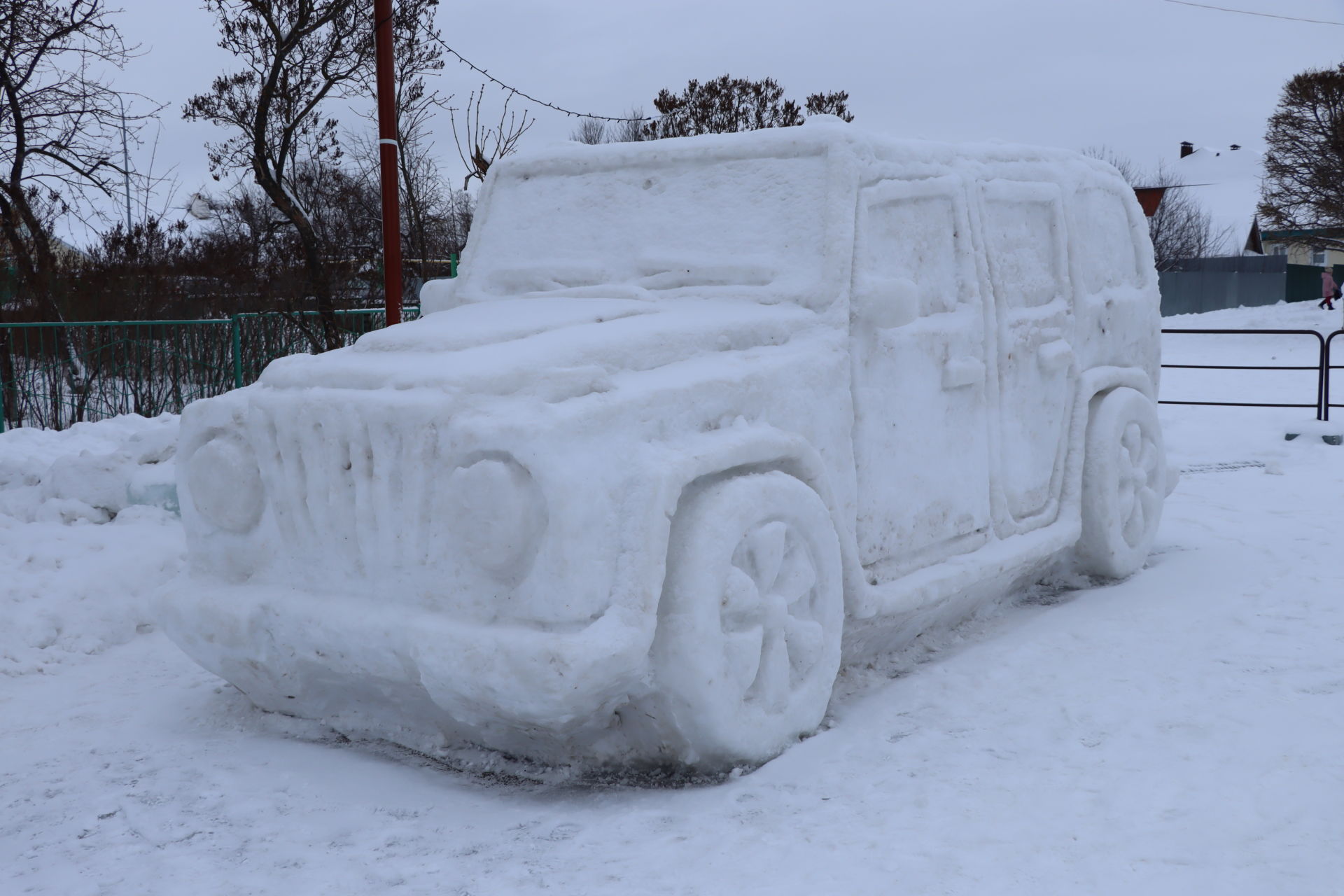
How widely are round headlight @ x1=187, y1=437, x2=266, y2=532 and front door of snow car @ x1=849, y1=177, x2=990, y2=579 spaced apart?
189 centimetres

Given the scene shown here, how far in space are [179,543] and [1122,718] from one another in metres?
4.32

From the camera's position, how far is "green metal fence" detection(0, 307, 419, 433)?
10531mm

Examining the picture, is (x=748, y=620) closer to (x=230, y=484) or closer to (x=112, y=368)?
(x=230, y=484)

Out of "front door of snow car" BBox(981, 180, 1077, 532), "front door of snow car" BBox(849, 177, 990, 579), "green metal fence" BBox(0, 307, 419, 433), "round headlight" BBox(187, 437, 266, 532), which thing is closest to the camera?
"round headlight" BBox(187, 437, 266, 532)

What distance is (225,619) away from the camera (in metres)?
3.61

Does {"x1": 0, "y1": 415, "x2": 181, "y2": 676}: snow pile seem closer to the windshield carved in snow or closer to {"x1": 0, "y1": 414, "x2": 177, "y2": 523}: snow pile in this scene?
{"x1": 0, "y1": 414, "x2": 177, "y2": 523}: snow pile

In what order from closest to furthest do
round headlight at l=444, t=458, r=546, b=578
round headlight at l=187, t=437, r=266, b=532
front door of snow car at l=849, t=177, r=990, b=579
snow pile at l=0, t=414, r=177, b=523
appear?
round headlight at l=444, t=458, r=546, b=578
round headlight at l=187, t=437, r=266, b=532
front door of snow car at l=849, t=177, r=990, b=579
snow pile at l=0, t=414, r=177, b=523

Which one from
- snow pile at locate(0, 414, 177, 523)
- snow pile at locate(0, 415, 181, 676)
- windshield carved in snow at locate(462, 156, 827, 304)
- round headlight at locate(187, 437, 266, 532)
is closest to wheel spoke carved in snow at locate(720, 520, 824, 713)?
windshield carved in snow at locate(462, 156, 827, 304)

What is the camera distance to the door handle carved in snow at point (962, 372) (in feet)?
14.7

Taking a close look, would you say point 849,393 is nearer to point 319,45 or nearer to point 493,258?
point 493,258

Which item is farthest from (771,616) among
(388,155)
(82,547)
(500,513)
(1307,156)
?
(1307,156)

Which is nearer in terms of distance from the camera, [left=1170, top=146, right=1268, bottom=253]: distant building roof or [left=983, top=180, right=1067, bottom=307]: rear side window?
[left=983, top=180, right=1067, bottom=307]: rear side window

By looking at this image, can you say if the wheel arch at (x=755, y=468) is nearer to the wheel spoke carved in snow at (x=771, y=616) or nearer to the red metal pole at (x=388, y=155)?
the wheel spoke carved in snow at (x=771, y=616)

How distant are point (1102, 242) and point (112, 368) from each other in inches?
330
